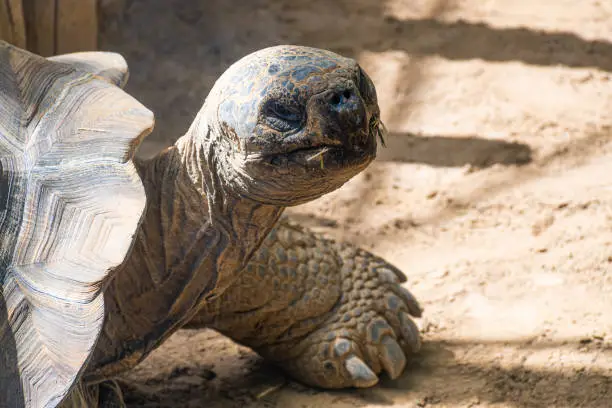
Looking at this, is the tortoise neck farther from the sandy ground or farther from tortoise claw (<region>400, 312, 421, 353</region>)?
tortoise claw (<region>400, 312, 421, 353</region>)

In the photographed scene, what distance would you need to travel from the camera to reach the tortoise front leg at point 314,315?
2.97m

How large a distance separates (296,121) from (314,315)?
120 centimetres

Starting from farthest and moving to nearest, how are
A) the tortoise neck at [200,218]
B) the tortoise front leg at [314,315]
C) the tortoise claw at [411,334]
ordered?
1. the tortoise claw at [411,334]
2. the tortoise front leg at [314,315]
3. the tortoise neck at [200,218]

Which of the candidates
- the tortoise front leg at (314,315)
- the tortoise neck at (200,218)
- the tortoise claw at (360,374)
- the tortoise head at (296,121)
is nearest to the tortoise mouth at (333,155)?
the tortoise head at (296,121)

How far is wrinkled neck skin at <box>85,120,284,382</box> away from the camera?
243 centimetres

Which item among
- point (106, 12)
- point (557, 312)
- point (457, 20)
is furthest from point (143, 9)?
point (557, 312)

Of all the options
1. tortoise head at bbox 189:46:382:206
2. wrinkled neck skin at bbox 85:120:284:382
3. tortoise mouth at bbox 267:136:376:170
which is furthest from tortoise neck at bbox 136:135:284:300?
tortoise mouth at bbox 267:136:376:170

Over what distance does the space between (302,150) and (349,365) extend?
1149 millimetres

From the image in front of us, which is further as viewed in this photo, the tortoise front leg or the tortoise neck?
the tortoise front leg

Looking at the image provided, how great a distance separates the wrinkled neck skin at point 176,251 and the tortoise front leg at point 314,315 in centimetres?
33

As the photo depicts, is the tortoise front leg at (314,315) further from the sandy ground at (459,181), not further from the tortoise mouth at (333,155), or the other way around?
the tortoise mouth at (333,155)

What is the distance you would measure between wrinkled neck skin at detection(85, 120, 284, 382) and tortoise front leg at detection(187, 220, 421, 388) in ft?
1.07

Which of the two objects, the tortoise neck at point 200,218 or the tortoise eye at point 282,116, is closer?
the tortoise eye at point 282,116

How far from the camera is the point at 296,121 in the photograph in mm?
2055
